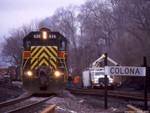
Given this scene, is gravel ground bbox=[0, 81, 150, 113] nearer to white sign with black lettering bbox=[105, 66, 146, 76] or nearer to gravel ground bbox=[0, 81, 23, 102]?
gravel ground bbox=[0, 81, 23, 102]

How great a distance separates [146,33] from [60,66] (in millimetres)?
18097

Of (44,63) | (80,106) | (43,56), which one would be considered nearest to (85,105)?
(80,106)

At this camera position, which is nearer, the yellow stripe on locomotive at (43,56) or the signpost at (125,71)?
the signpost at (125,71)

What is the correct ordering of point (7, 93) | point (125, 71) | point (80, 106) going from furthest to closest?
point (7, 93) < point (80, 106) < point (125, 71)

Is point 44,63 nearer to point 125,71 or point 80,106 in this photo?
point 80,106

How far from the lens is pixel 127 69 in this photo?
10.4m

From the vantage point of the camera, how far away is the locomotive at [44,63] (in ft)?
42.1

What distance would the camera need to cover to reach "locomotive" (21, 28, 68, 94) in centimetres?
1284


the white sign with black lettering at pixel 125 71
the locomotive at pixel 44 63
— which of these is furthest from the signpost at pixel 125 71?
the locomotive at pixel 44 63

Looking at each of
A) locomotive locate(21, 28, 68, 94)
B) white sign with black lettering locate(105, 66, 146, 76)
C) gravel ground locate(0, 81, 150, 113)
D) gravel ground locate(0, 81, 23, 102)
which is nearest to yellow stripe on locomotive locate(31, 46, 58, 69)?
locomotive locate(21, 28, 68, 94)

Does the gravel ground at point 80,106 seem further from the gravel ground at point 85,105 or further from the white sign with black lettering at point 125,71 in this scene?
the white sign with black lettering at point 125,71

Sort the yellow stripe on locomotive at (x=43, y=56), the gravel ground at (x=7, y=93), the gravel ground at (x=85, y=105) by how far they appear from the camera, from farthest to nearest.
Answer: the gravel ground at (x=7, y=93)
the yellow stripe on locomotive at (x=43, y=56)
the gravel ground at (x=85, y=105)

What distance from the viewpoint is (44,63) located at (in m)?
13.4

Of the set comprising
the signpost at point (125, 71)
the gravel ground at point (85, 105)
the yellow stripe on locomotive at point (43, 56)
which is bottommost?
the gravel ground at point (85, 105)
